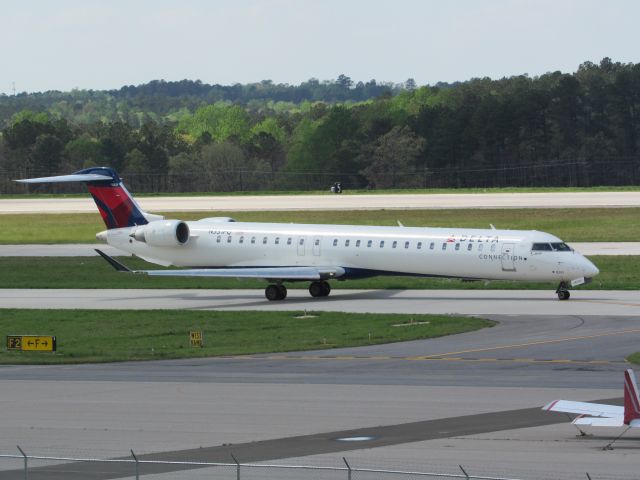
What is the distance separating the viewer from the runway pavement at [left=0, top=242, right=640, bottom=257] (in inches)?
2795

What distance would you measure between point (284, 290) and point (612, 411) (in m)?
31.4

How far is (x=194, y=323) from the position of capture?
45531 mm

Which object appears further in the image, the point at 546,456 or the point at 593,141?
the point at 593,141

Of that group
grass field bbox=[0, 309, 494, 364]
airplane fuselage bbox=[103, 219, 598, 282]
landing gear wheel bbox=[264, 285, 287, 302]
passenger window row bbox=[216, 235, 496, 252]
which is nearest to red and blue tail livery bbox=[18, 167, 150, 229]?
airplane fuselage bbox=[103, 219, 598, 282]

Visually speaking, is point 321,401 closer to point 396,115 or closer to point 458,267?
point 458,267

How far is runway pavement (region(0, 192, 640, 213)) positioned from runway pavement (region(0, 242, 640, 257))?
2584 cm

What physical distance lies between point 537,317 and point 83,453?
79.6 ft

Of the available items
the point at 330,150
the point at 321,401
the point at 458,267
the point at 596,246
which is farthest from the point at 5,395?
the point at 330,150

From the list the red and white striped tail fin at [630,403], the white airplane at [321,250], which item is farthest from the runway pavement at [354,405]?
the white airplane at [321,250]

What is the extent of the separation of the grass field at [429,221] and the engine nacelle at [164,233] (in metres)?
33.2

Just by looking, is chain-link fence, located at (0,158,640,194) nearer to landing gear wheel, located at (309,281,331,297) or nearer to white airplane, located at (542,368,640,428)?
landing gear wheel, located at (309,281,331,297)

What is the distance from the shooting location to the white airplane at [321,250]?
49500 millimetres

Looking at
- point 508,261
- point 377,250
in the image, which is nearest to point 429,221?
point 377,250

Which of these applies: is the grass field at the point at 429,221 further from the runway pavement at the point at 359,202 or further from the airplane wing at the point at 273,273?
the airplane wing at the point at 273,273
